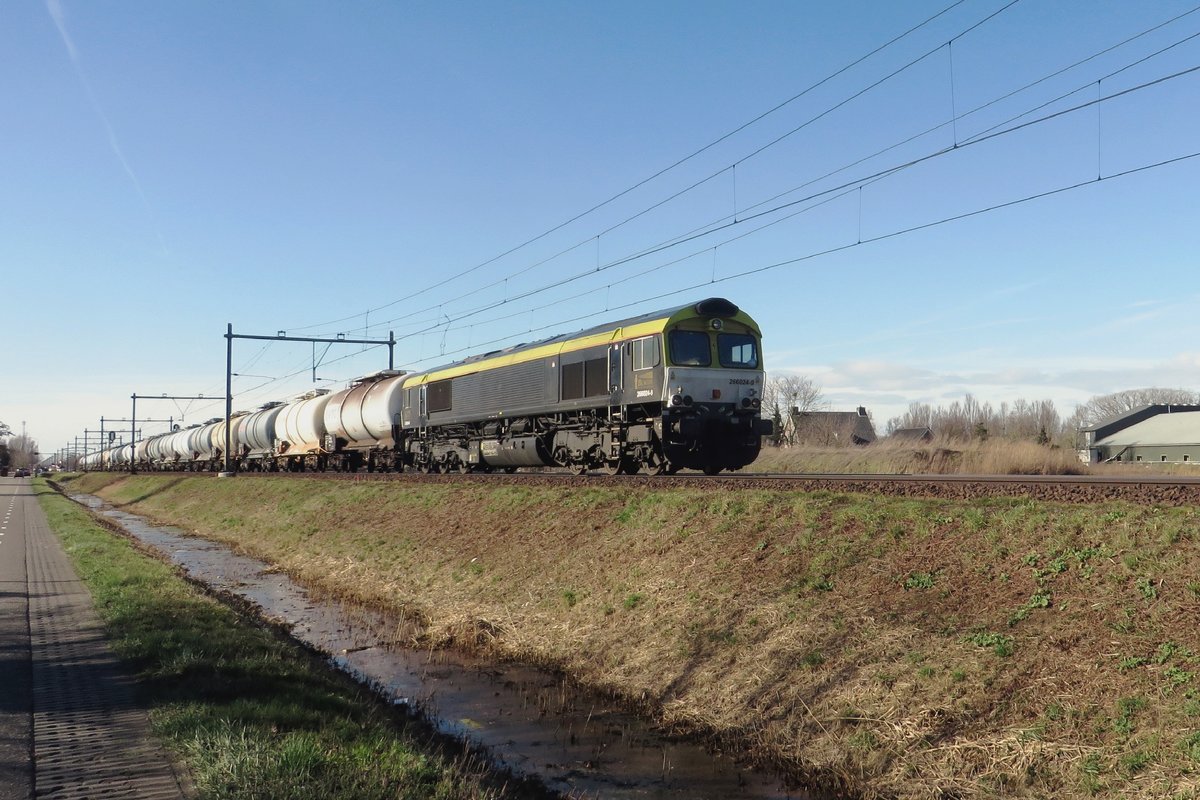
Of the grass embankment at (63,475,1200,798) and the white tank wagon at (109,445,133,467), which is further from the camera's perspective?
the white tank wagon at (109,445,133,467)

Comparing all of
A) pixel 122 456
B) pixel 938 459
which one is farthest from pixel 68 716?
pixel 122 456

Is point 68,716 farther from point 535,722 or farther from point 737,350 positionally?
point 737,350

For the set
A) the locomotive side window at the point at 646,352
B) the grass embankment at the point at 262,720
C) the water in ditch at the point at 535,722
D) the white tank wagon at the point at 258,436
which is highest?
the locomotive side window at the point at 646,352

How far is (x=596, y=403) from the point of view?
21375 mm

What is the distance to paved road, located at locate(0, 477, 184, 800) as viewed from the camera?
563 centimetres

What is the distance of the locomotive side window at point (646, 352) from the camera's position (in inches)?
771

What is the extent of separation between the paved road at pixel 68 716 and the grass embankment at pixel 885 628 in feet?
17.0

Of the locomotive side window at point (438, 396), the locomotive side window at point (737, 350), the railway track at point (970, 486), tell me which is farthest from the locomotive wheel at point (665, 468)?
the locomotive side window at point (438, 396)

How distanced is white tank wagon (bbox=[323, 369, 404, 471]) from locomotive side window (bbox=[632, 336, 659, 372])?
16410 mm

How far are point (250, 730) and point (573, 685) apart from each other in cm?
510

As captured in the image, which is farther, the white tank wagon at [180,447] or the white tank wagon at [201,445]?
Answer: the white tank wagon at [180,447]

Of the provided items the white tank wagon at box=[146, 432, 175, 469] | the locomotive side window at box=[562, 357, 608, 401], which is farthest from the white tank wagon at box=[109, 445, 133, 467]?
the locomotive side window at box=[562, 357, 608, 401]

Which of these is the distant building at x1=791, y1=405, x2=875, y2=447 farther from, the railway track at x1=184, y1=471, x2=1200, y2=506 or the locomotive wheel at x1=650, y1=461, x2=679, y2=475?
the railway track at x1=184, y1=471, x2=1200, y2=506

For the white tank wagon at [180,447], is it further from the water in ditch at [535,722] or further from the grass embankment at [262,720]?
the grass embankment at [262,720]
